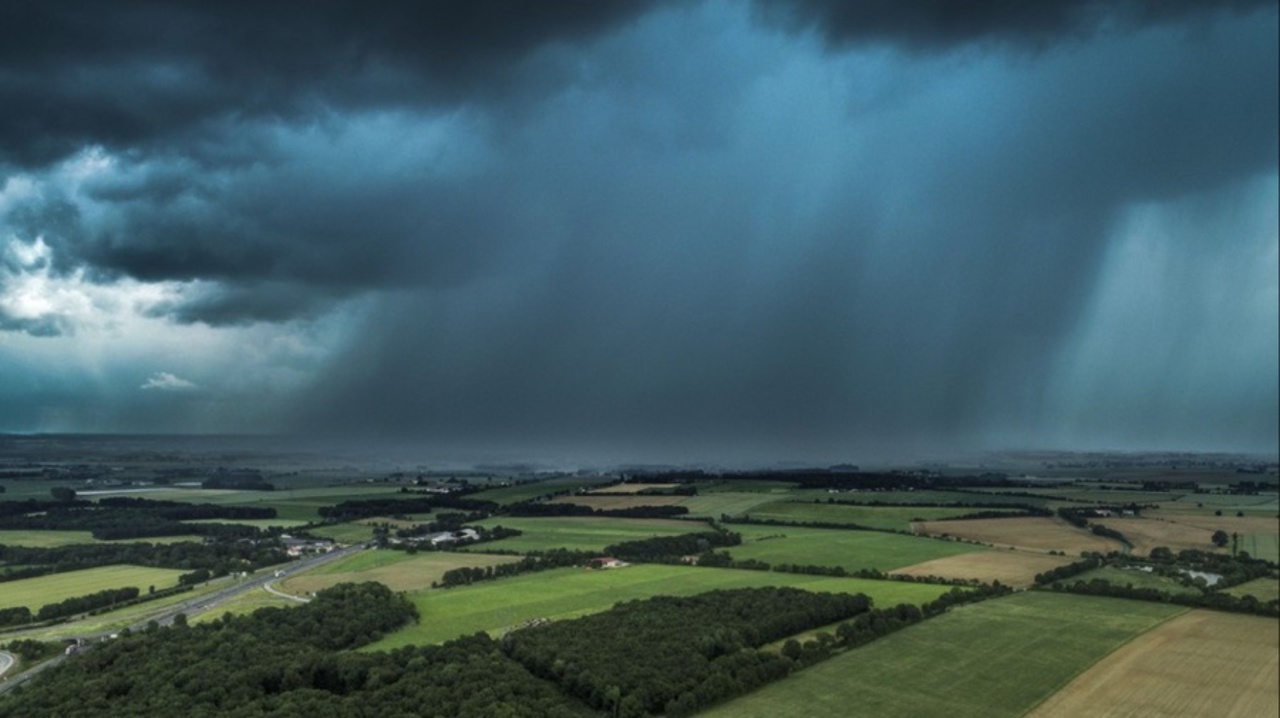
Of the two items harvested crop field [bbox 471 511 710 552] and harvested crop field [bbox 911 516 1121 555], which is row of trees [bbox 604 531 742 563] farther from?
harvested crop field [bbox 911 516 1121 555]

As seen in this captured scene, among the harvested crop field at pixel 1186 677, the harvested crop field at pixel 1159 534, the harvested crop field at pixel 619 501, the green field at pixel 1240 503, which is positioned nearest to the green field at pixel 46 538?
the harvested crop field at pixel 1186 677

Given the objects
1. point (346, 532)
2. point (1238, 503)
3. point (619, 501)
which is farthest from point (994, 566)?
point (346, 532)

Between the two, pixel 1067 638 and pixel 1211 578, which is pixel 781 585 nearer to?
pixel 1067 638

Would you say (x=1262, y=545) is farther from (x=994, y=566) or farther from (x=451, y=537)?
(x=451, y=537)

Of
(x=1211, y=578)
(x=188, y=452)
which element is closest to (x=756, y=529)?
(x=1211, y=578)

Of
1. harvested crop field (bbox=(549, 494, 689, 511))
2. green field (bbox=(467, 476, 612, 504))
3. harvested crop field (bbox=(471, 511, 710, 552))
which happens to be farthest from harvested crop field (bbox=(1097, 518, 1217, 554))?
green field (bbox=(467, 476, 612, 504))

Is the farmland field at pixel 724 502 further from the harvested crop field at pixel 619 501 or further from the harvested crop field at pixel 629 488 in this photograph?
the harvested crop field at pixel 629 488

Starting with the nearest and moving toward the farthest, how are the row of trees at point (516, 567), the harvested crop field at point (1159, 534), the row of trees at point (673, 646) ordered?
the row of trees at point (673, 646), the row of trees at point (516, 567), the harvested crop field at point (1159, 534)
